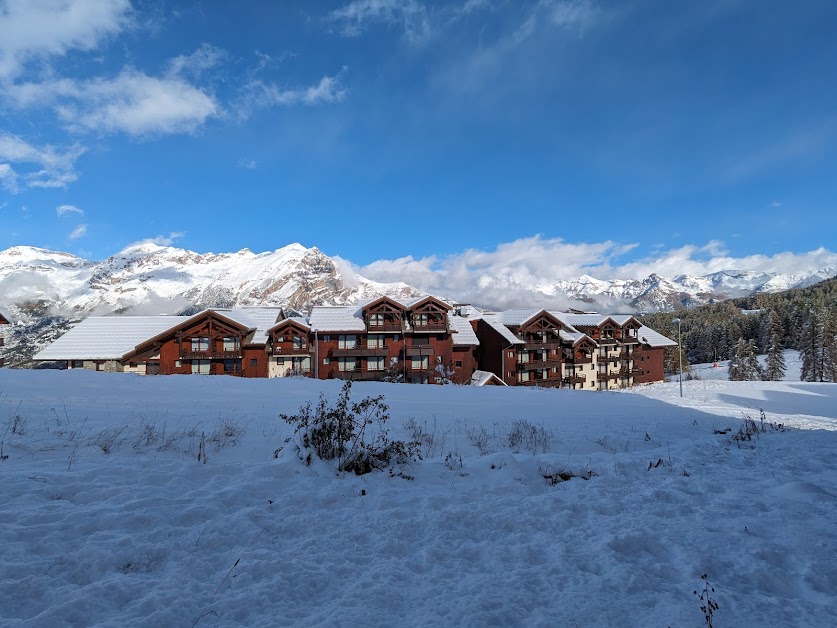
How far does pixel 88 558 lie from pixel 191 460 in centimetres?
270

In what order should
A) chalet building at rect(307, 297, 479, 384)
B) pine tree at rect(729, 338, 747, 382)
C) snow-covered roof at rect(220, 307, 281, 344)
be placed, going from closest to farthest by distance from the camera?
snow-covered roof at rect(220, 307, 281, 344) < chalet building at rect(307, 297, 479, 384) < pine tree at rect(729, 338, 747, 382)

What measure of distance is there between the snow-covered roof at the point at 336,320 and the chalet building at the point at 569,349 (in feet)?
56.0

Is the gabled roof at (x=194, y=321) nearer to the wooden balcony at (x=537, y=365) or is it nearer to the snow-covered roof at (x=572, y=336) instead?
the wooden balcony at (x=537, y=365)

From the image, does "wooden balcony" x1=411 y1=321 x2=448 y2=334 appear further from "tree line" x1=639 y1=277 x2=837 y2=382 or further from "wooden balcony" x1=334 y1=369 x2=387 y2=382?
"tree line" x1=639 y1=277 x2=837 y2=382

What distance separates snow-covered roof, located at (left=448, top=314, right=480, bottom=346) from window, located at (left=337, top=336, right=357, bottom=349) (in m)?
11.2

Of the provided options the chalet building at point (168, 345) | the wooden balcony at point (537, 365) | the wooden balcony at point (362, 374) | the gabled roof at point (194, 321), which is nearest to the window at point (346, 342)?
the wooden balcony at point (362, 374)

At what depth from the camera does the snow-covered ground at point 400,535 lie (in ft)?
9.48

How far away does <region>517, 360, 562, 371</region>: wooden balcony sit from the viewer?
50250 millimetres

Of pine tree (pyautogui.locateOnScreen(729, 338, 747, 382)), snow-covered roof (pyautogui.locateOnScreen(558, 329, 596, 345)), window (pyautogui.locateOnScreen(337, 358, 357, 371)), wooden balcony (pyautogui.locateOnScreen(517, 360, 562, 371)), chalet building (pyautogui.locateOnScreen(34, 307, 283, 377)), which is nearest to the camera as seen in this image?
chalet building (pyautogui.locateOnScreen(34, 307, 283, 377))

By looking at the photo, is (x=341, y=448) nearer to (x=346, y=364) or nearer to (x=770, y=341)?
(x=346, y=364)

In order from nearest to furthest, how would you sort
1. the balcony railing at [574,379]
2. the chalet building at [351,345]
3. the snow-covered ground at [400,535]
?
1. the snow-covered ground at [400,535]
2. the chalet building at [351,345]
3. the balcony railing at [574,379]

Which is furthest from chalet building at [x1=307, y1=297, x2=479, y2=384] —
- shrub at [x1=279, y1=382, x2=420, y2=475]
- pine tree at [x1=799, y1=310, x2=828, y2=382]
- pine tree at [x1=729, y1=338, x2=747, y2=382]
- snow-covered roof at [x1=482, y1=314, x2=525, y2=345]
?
pine tree at [x1=799, y1=310, x2=828, y2=382]

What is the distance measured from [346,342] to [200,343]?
14.5 m

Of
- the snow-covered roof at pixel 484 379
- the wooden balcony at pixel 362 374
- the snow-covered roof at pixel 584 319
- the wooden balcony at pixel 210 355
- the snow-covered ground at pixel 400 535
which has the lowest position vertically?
the snow-covered roof at pixel 484 379
